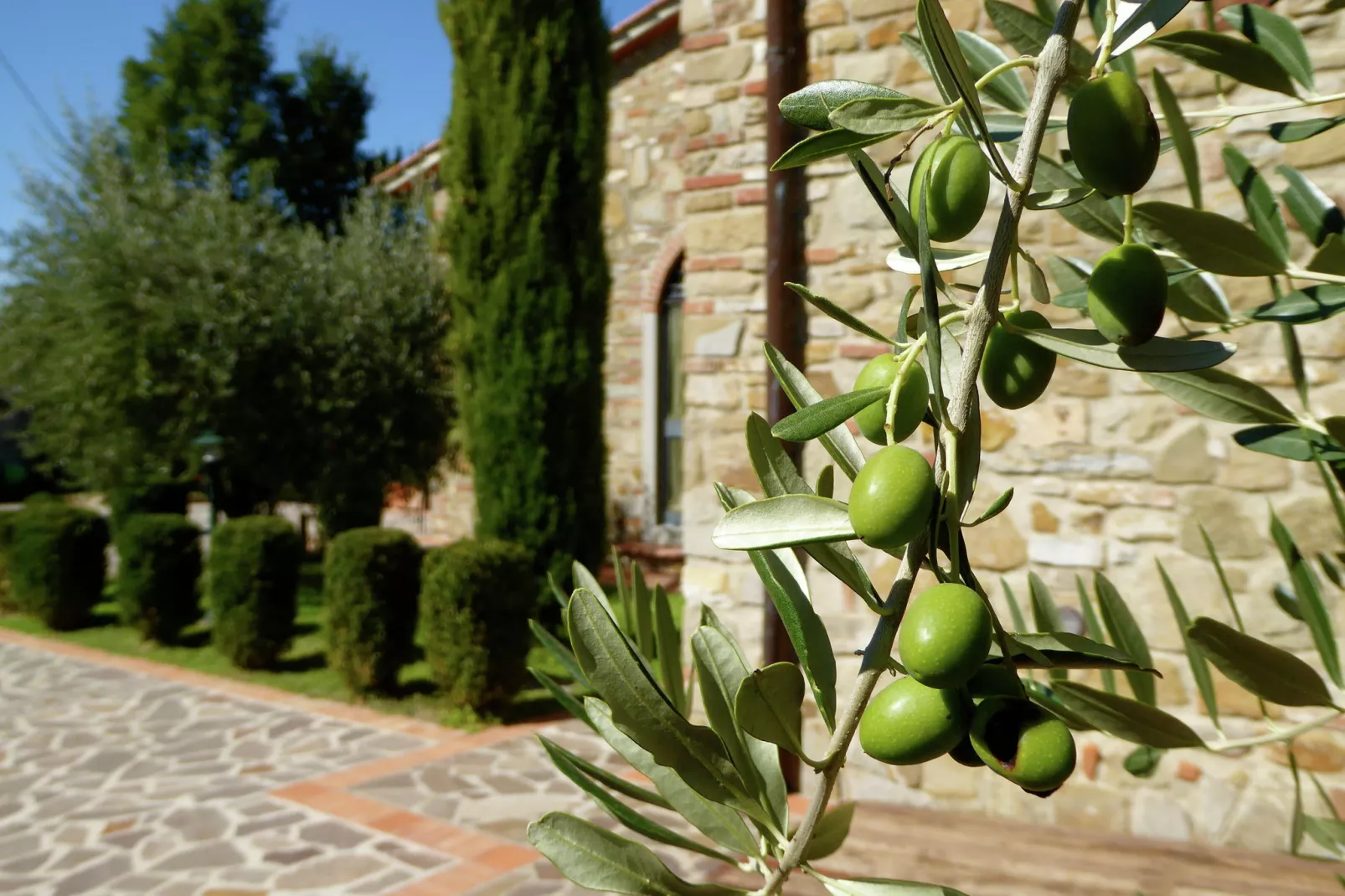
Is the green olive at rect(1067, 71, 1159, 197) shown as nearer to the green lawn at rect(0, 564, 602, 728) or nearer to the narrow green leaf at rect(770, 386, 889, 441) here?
the narrow green leaf at rect(770, 386, 889, 441)

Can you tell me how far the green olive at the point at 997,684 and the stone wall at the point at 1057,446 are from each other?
2.68 m

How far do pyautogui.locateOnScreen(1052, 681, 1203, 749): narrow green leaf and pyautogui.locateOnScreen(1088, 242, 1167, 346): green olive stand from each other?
1.06 feet

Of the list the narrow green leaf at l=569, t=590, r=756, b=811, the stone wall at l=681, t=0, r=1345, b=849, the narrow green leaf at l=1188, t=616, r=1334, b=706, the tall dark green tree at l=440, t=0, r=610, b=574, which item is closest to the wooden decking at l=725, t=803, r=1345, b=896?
the narrow green leaf at l=1188, t=616, r=1334, b=706

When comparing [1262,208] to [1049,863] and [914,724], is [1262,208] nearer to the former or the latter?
[914,724]

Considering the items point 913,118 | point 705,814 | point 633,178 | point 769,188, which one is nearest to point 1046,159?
point 913,118

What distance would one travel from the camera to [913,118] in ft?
1.41

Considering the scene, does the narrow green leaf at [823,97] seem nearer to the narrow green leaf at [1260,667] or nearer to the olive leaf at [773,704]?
the olive leaf at [773,704]

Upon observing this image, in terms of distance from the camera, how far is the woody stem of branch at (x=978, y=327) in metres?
0.36

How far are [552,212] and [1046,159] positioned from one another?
7.42 metres

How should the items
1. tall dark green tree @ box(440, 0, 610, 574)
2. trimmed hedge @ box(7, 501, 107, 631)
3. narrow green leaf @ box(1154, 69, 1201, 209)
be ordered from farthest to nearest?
trimmed hedge @ box(7, 501, 107, 631)
tall dark green tree @ box(440, 0, 610, 574)
narrow green leaf @ box(1154, 69, 1201, 209)

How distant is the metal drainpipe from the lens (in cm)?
377

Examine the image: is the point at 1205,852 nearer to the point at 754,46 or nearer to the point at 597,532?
the point at 754,46

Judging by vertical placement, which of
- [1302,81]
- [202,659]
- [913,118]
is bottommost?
[202,659]

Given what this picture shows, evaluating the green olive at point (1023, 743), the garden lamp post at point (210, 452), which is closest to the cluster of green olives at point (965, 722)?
the green olive at point (1023, 743)
